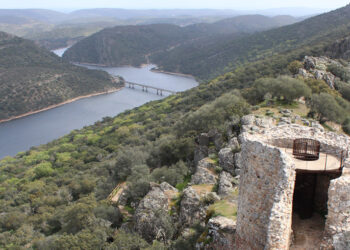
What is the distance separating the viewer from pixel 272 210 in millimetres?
6840

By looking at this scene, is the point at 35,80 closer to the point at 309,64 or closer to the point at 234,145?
the point at 309,64

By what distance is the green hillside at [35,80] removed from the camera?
95625 millimetres

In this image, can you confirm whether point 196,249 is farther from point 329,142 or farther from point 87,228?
point 87,228

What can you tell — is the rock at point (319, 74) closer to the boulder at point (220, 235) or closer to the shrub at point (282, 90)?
the shrub at point (282, 90)

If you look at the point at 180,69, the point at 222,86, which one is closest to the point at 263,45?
the point at 180,69

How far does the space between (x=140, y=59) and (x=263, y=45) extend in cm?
8529

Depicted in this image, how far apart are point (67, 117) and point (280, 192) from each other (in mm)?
90656

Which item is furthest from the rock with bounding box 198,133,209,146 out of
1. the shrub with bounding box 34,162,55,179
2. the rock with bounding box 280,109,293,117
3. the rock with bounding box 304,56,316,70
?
the shrub with bounding box 34,162,55,179

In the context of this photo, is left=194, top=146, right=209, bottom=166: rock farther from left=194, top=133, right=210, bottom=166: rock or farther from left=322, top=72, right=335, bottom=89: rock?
left=322, top=72, right=335, bottom=89: rock

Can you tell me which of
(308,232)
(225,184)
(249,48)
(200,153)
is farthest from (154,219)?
(249,48)

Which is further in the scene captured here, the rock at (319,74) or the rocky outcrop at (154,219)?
the rock at (319,74)

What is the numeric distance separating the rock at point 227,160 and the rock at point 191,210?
3.12 metres

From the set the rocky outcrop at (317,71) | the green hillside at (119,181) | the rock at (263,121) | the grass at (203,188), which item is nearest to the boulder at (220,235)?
the green hillside at (119,181)

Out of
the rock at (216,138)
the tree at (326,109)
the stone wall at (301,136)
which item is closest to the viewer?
the stone wall at (301,136)
